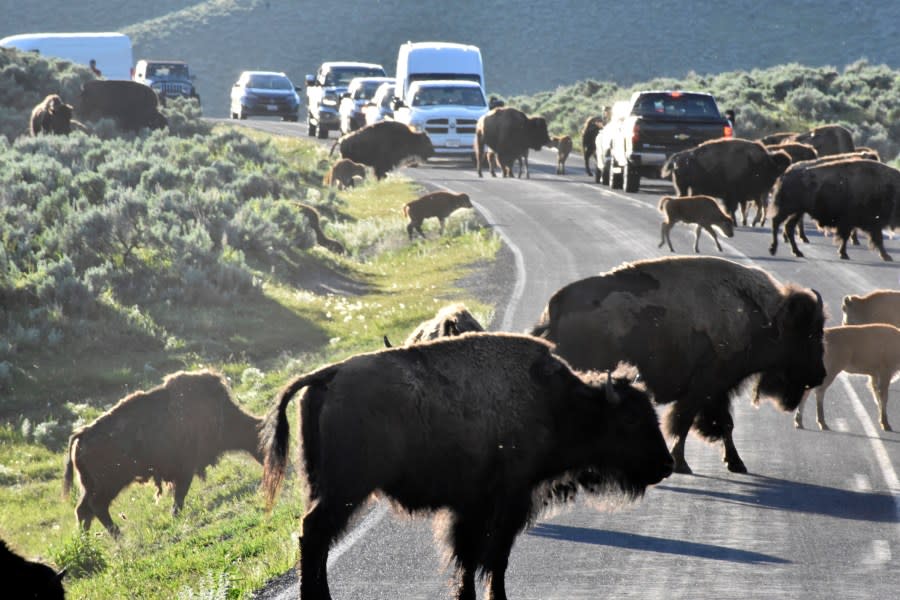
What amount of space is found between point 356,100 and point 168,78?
14.2 meters

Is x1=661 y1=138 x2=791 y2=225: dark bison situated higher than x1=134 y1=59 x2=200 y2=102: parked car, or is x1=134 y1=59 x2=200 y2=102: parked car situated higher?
x1=661 y1=138 x2=791 y2=225: dark bison

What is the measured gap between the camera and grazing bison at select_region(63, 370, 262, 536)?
37.3 feet

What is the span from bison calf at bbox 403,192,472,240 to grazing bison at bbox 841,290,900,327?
13410 mm

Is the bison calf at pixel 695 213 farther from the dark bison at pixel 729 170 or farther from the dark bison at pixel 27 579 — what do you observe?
the dark bison at pixel 27 579

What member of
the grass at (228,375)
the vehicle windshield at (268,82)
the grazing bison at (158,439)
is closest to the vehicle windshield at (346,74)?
the vehicle windshield at (268,82)

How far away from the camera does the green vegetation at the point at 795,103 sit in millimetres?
45938

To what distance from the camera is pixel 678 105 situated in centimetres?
3167

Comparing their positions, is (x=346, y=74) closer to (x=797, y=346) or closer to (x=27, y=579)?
(x=797, y=346)

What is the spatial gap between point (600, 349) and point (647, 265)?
82cm

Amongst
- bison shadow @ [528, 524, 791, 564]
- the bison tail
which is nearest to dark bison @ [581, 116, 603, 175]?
bison shadow @ [528, 524, 791, 564]

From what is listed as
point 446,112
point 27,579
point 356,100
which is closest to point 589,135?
point 446,112

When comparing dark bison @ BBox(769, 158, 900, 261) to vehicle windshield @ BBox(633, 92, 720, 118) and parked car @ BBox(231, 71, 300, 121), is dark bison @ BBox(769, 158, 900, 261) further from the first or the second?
parked car @ BBox(231, 71, 300, 121)

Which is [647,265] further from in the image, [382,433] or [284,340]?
[284,340]

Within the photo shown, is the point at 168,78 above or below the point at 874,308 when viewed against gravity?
below
